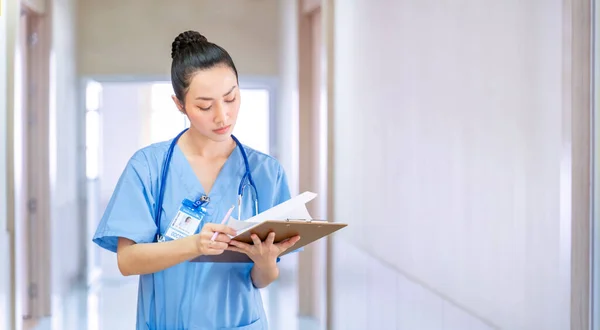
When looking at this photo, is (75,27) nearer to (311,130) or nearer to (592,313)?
(311,130)

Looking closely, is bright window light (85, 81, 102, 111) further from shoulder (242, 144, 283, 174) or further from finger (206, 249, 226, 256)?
finger (206, 249, 226, 256)

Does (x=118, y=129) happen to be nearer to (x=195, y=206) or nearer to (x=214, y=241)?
(x=195, y=206)

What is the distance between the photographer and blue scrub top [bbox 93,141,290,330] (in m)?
1.90

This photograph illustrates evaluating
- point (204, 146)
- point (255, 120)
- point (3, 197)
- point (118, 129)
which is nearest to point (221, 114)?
point (204, 146)

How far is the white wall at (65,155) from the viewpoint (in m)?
6.82

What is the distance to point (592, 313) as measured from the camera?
1970 mm

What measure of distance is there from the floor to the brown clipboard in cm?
425

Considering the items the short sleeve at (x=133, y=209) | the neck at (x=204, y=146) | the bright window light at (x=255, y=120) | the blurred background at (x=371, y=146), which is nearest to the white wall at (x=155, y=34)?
the blurred background at (x=371, y=146)

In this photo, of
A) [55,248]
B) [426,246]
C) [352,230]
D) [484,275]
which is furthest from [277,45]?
[484,275]

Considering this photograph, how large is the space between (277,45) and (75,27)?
192 cm

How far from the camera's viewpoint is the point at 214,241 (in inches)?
68.4

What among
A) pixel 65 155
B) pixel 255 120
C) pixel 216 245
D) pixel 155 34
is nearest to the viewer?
pixel 216 245

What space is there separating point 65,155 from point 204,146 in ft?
19.0

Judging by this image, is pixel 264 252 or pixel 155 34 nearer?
pixel 264 252
